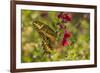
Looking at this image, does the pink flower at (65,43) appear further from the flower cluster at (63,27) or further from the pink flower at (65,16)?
the pink flower at (65,16)

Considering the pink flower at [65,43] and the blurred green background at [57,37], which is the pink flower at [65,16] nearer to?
the blurred green background at [57,37]

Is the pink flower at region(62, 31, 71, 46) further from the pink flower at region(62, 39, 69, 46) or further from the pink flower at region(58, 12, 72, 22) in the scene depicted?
the pink flower at region(58, 12, 72, 22)

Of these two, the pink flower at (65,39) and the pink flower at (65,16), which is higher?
the pink flower at (65,16)

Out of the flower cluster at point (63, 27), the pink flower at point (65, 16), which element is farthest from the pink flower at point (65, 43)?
the pink flower at point (65, 16)

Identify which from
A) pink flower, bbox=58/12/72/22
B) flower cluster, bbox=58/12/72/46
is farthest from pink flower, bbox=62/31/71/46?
pink flower, bbox=58/12/72/22

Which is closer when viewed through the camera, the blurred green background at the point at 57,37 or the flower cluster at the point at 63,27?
the blurred green background at the point at 57,37

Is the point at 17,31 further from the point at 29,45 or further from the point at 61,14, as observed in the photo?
the point at 61,14

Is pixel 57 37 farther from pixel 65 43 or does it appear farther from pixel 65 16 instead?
pixel 65 16

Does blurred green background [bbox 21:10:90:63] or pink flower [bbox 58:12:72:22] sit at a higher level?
pink flower [bbox 58:12:72:22]

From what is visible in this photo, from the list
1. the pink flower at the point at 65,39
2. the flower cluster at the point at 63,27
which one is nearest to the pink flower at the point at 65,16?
the flower cluster at the point at 63,27

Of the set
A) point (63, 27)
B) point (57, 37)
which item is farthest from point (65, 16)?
point (57, 37)
